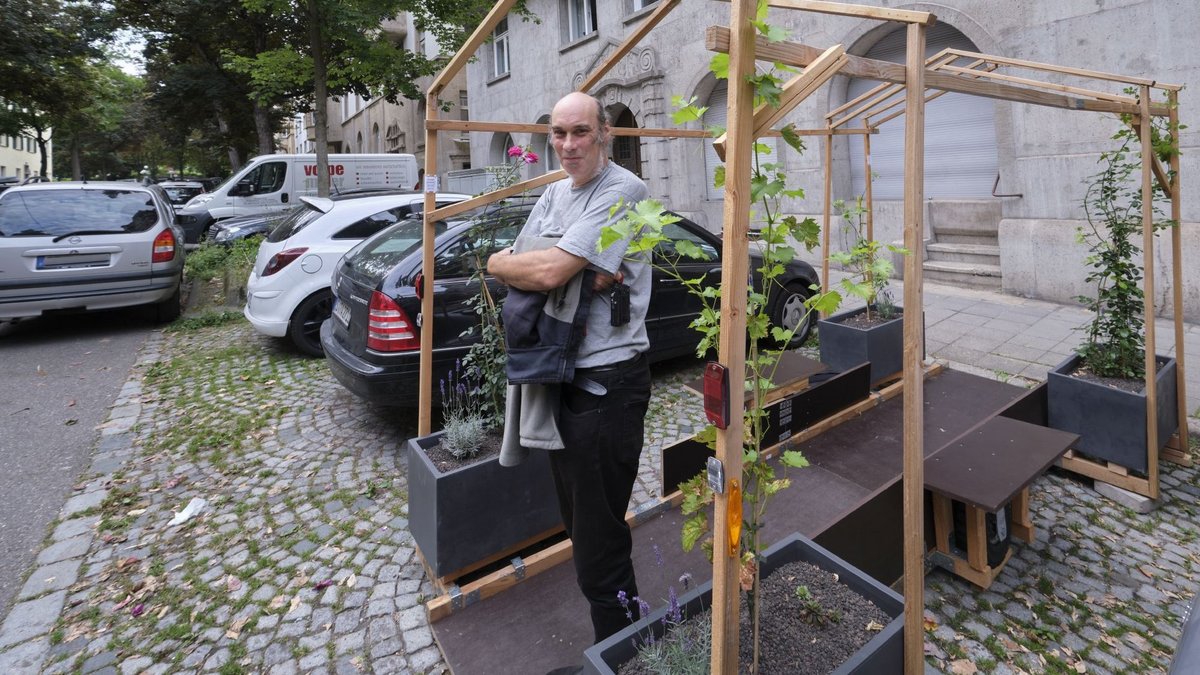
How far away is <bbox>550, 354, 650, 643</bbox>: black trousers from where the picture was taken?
6.25ft

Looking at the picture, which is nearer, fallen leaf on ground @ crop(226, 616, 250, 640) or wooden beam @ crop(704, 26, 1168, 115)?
wooden beam @ crop(704, 26, 1168, 115)

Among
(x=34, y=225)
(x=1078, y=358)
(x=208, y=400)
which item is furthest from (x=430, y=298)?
(x=34, y=225)

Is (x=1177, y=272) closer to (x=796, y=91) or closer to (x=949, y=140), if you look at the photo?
(x=796, y=91)

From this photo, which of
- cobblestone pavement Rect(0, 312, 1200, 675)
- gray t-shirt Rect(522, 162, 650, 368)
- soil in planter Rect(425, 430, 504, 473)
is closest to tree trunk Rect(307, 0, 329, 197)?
cobblestone pavement Rect(0, 312, 1200, 675)

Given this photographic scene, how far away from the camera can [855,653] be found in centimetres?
176

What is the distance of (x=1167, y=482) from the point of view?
3725mm

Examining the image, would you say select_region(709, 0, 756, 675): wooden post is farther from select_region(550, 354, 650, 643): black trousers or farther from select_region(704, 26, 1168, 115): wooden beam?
select_region(550, 354, 650, 643): black trousers

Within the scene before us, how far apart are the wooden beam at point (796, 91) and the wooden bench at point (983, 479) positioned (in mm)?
1986

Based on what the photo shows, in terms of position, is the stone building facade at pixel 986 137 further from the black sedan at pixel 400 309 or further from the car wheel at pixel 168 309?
the car wheel at pixel 168 309

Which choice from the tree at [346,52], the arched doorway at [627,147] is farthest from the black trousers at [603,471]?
the arched doorway at [627,147]

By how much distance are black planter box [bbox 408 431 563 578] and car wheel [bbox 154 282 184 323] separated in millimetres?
7325

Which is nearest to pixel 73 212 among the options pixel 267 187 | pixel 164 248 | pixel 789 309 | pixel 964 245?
pixel 164 248

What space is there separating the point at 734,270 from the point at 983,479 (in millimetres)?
2107

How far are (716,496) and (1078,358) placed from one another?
397cm
